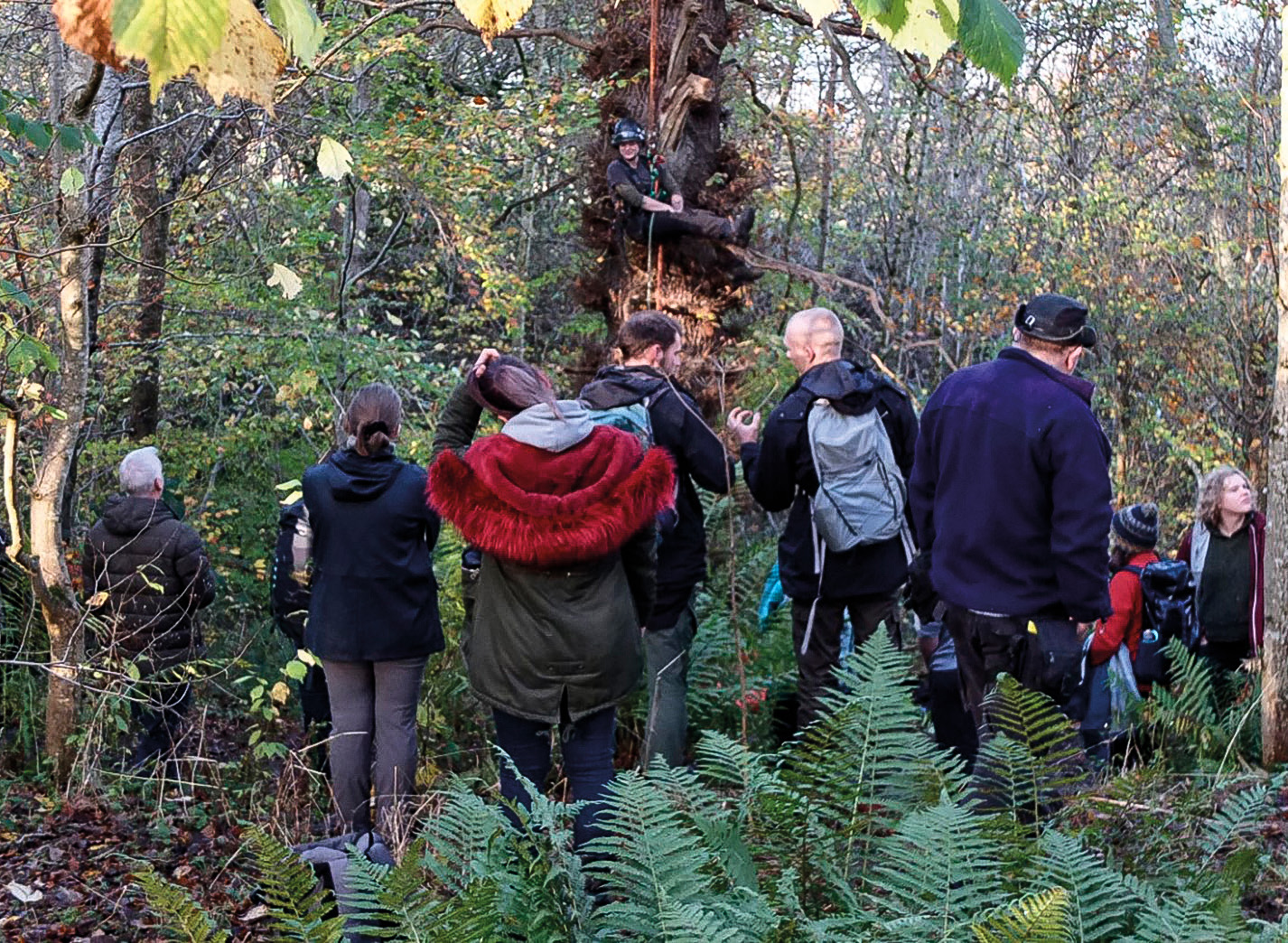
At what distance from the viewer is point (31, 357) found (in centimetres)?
460

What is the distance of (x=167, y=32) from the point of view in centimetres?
152

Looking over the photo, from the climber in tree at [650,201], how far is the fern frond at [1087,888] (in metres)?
5.45

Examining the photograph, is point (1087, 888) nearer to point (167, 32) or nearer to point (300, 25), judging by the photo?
point (300, 25)

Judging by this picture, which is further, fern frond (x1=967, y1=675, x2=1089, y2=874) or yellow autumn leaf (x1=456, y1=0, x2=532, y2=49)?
fern frond (x1=967, y1=675, x2=1089, y2=874)

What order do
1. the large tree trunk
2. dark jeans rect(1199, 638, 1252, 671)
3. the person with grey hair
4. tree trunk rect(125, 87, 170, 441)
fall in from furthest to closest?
tree trunk rect(125, 87, 170, 441)
the large tree trunk
dark jeans rect(1199, 638, 1252, 671)
the person with grey hair

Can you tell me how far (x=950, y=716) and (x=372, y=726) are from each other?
7.78ft

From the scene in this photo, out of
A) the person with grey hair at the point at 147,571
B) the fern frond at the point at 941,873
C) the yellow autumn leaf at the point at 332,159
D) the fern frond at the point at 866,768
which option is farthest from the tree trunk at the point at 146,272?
the fern frond at the point at 941,873

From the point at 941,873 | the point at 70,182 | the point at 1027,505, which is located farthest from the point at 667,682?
the point at 70,182

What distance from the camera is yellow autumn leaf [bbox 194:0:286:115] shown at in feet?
5.79

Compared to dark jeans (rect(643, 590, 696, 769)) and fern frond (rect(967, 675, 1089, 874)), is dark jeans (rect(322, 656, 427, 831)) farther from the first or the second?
fern frond (rect(967, 675, 1089, 874))

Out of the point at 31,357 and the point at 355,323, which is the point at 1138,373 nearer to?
the point at 355,323

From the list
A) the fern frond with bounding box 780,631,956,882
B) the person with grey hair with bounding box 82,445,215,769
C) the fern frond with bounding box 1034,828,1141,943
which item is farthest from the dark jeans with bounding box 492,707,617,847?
the person with grey hair with bounding box 82,445,215,769

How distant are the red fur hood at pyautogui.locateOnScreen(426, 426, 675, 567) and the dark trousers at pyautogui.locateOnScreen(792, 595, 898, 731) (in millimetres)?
1465

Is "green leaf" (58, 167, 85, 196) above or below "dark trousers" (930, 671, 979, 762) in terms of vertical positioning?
above
